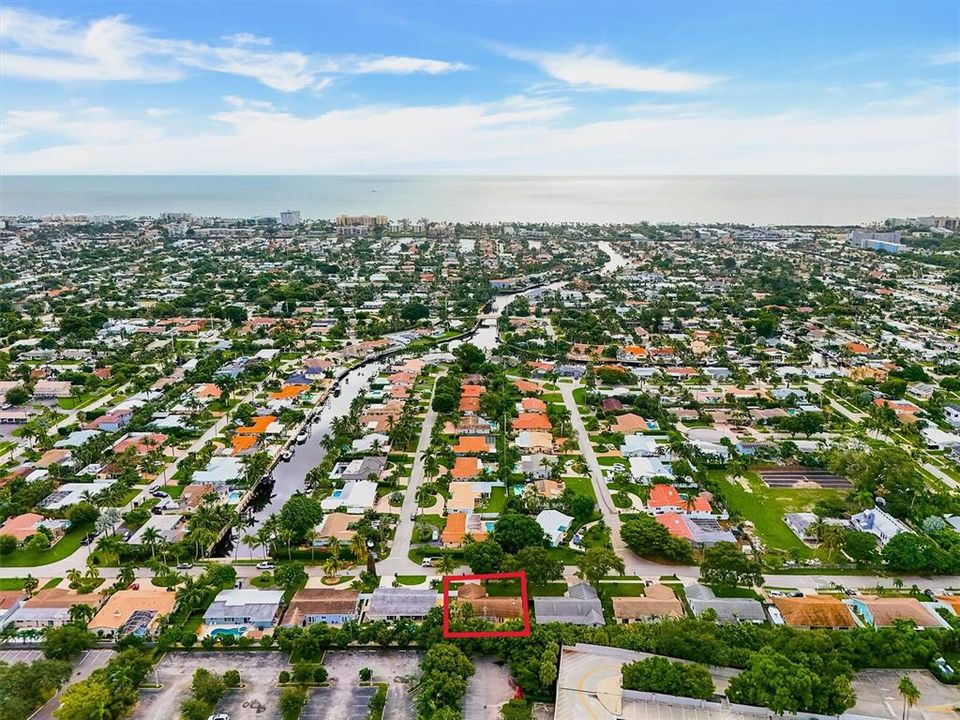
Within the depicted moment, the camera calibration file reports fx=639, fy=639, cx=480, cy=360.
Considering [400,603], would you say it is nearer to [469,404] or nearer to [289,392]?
[469,404]

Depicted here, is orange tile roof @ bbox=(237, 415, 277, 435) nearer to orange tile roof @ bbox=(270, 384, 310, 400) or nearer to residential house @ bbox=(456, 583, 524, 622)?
orange tile roof @ bbox=(270, 384, 310, 400)

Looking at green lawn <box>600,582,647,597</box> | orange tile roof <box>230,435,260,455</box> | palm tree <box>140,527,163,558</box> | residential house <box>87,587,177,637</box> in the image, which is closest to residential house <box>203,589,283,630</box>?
residential house <box>87,587,177,637</box>

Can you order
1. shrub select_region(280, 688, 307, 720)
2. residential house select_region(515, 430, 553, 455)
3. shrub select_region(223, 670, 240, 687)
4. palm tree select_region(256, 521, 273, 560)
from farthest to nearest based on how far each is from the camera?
residential house select_region(515, 430, 553, 455) → palm tree select_region(256, 521, 273, 560) → shrub select_region(223, 670, 240, 687) → shrub select_region(280, 688, 307, 720)

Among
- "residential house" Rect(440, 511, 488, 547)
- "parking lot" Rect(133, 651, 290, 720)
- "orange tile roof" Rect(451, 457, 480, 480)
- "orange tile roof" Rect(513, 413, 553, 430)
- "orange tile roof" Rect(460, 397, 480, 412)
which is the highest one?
"orange tile roof" Rect(460, 397, 480, 412)

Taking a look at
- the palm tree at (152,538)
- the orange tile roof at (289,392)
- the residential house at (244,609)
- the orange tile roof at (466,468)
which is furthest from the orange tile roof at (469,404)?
the residential house at (244,609)

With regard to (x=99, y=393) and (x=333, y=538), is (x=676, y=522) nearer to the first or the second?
(x=333, y=538)

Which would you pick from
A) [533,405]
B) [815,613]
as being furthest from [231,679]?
[533,405]
